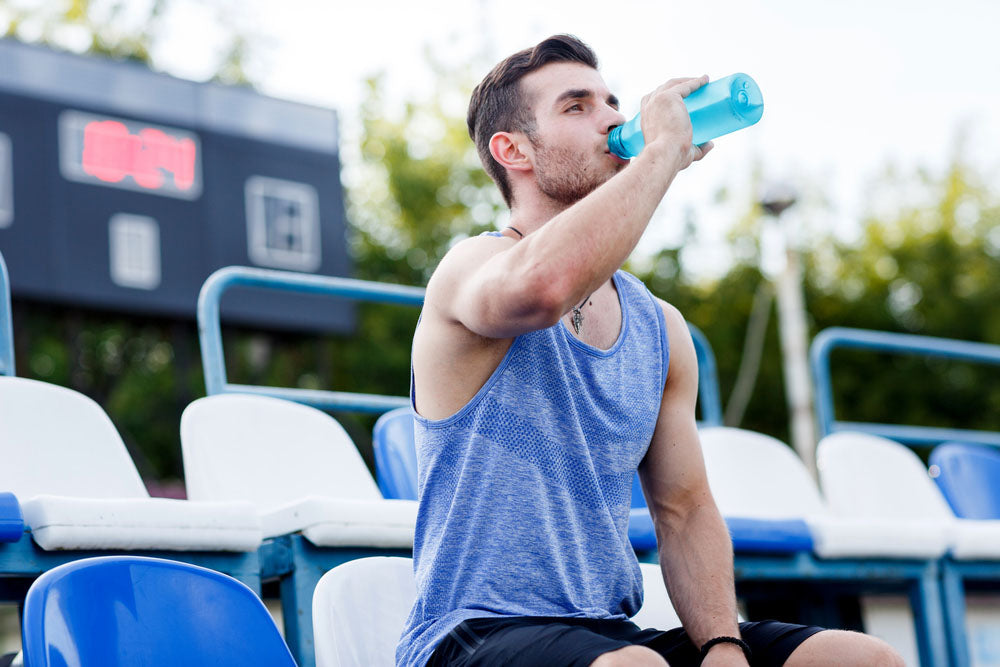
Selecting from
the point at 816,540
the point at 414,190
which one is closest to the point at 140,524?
the point at 816,540

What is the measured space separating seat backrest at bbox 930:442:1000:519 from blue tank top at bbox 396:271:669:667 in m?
2.45

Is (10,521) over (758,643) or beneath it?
over

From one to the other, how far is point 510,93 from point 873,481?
2.19 metres

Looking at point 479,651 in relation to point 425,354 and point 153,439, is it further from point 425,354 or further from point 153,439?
point 153,439

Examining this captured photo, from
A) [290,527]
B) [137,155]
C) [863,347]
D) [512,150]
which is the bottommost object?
[290,527]

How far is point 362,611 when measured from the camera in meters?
1.65

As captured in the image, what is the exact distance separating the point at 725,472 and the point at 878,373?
17287 millimetres

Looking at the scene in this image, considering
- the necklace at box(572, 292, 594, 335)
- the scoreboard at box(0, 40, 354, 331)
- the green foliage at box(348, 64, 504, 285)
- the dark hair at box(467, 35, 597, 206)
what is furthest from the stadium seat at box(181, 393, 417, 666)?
the green foliage at box(348, 64, 504, 285)

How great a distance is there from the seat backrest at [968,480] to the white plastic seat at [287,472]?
201cm

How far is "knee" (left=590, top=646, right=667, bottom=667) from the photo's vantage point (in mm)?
1300

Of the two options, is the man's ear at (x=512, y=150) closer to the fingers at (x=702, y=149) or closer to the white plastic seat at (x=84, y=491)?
the fingers at (x=702, y=149)

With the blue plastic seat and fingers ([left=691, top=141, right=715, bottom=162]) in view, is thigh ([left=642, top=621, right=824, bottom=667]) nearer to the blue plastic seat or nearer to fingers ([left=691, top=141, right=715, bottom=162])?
fingers ([left=691, top=141, right=715, bottom=162])

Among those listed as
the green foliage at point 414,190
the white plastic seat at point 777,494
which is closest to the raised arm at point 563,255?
the white plastic seat at point 777,494

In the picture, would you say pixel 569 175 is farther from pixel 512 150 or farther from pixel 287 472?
pixel 287 472
